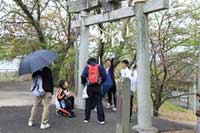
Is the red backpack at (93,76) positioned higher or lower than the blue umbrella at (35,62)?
lower

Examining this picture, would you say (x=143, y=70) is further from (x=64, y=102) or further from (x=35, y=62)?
(x=64, y=102)

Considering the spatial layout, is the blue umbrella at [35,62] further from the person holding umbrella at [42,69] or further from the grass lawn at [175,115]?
the grass lawn at [175,115]

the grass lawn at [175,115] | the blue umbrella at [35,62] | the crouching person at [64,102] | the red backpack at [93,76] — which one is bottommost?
the grass lawn at [175,115]

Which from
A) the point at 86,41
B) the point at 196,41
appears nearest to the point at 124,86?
the point at 86,41

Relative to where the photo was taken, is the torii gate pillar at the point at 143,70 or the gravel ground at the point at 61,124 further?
the gravel ground at the point at 61,124

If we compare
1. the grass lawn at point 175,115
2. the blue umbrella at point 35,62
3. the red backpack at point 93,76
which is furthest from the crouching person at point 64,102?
the grass lawn at point 175,115

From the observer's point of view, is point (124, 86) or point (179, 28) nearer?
point (124, 86)

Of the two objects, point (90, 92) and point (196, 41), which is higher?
point (196, 41)

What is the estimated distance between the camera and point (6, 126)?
7.99m

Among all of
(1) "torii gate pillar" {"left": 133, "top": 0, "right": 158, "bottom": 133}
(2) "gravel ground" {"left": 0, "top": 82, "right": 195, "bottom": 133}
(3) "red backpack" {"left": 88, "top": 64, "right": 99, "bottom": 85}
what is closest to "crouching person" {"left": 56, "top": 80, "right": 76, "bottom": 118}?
(2) "gravel ground" {"left": 0, "top": 82, "right": 195, "bottom": 133}

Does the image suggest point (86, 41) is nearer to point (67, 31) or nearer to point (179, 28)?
point (179, 28)

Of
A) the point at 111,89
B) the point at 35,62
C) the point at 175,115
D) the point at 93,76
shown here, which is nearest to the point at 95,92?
the point at 93,76

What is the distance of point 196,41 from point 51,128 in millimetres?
8722

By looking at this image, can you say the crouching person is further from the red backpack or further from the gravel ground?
the red backpack
